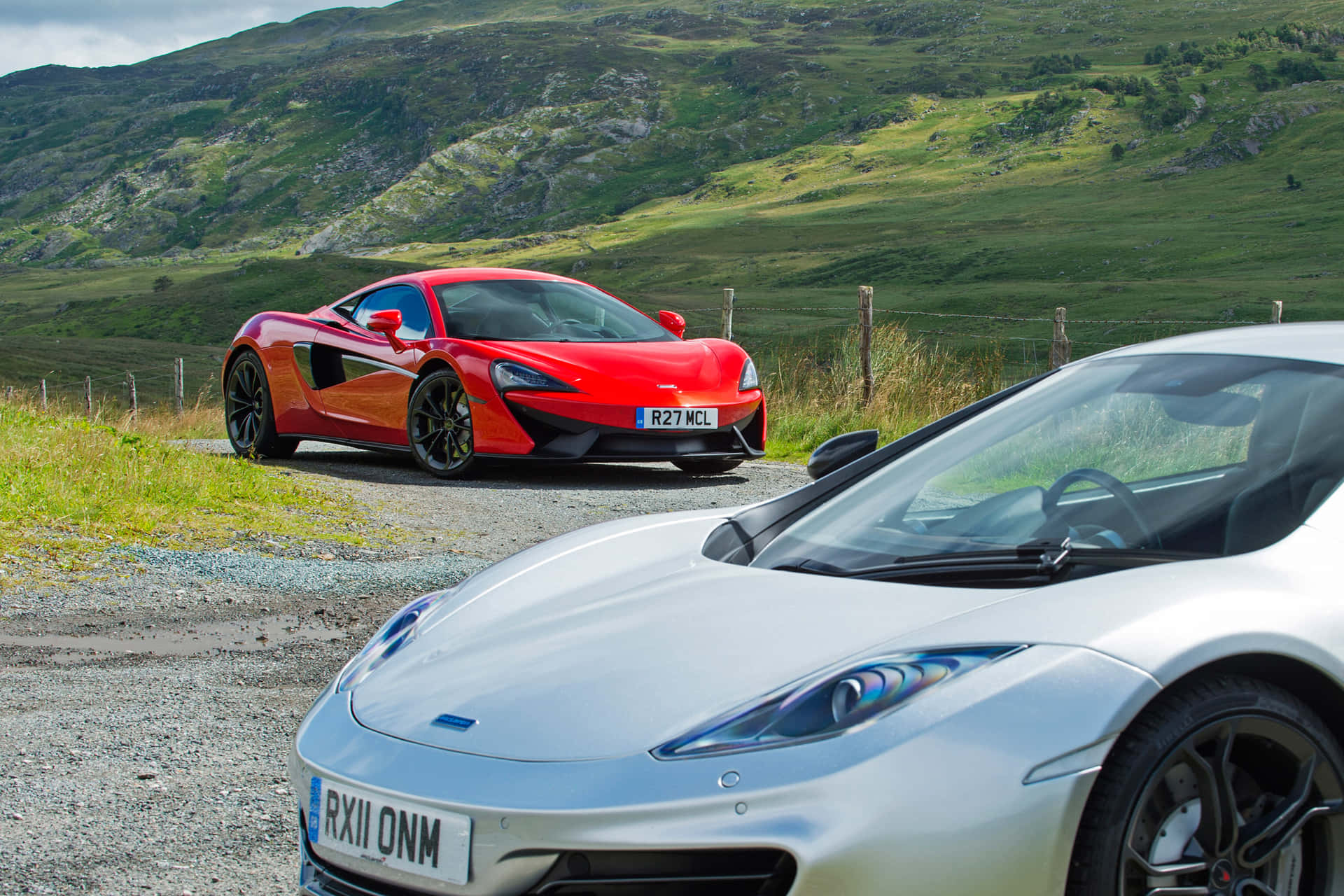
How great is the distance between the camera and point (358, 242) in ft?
649

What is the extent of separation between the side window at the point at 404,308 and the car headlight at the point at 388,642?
6.07 m

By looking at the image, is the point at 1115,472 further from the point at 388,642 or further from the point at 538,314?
the point at 538,314

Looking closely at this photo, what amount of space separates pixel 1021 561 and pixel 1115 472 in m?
0.57

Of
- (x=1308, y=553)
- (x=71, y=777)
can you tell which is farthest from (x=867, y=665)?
(x=71, y=777)

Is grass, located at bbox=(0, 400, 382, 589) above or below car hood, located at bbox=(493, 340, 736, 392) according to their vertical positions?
below

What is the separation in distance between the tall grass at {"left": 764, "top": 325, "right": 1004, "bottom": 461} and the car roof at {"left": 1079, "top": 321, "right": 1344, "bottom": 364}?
806 centimetres

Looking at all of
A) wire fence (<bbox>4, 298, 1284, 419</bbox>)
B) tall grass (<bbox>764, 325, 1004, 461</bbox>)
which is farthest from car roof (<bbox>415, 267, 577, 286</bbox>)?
wire fence (<bbox>4, 298, 1284, 419</bbox>)

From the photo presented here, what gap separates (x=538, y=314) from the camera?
8.97 m

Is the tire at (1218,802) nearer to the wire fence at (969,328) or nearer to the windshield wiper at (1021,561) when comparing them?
the windshield wiper at (1021,561)

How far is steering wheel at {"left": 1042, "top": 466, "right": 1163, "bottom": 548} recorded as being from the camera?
2.43 meters

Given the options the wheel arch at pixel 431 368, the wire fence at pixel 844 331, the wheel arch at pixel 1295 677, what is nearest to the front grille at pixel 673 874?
the wheel arch at pixel 1295 677

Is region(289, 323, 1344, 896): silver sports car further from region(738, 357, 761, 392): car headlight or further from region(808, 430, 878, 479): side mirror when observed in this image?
region(738, 357, 761, 392): car headlight

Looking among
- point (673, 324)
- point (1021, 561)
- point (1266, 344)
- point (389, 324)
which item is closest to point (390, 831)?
point (1021, 561)

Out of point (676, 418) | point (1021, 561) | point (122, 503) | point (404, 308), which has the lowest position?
point (122, 503)
